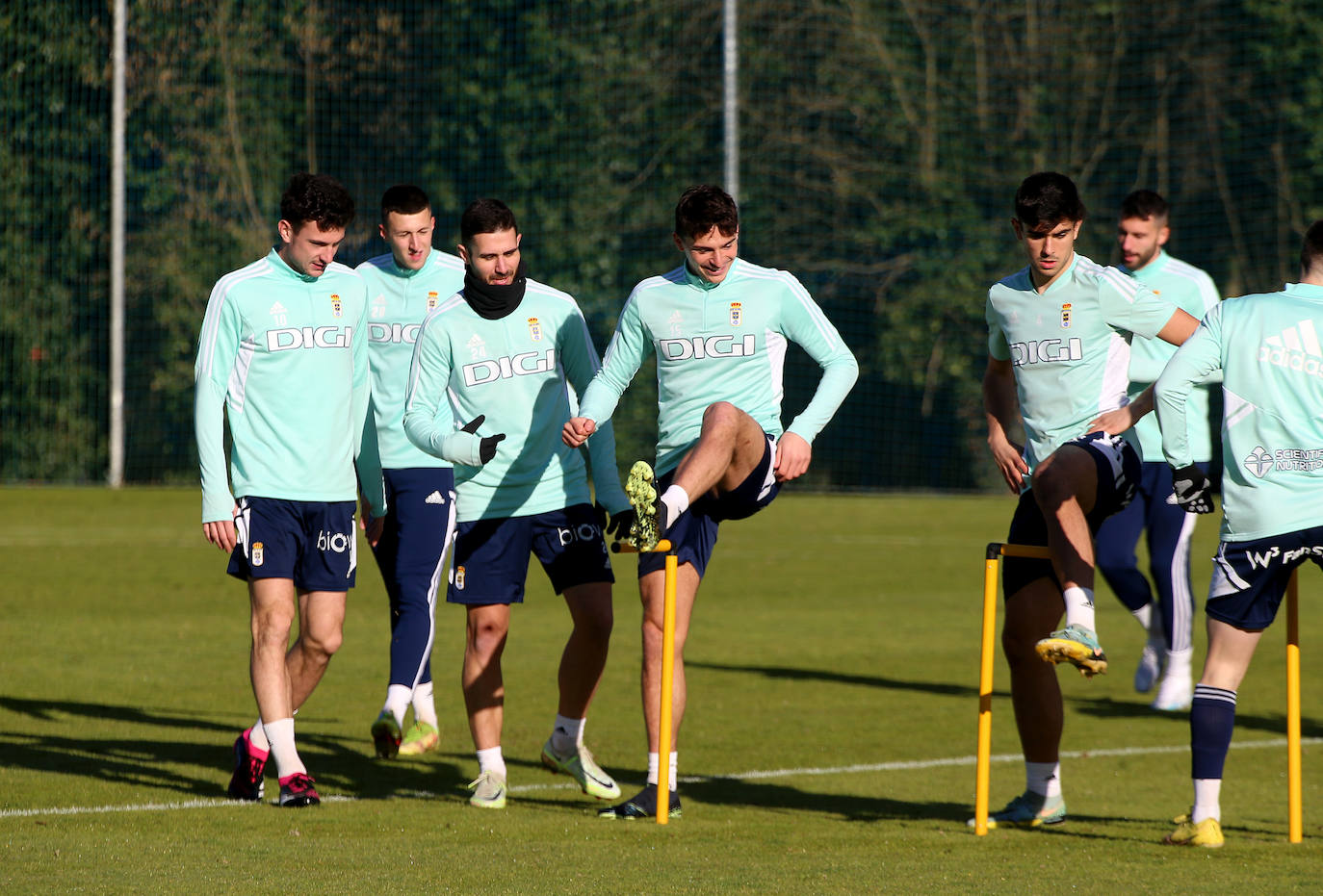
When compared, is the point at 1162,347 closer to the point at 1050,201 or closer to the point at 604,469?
the point at 1050,201

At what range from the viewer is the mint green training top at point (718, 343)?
6531 mm

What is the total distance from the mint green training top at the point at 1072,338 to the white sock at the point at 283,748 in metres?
2.91

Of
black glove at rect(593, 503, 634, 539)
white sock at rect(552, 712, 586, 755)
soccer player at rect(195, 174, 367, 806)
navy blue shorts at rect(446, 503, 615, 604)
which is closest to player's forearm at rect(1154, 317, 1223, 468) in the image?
black glove at rect(593, 503, 634, 539)

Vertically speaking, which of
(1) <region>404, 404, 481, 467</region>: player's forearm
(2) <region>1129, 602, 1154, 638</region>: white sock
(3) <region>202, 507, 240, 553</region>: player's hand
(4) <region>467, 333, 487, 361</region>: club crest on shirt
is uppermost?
(4) <region>467, 333, 487, 361</region>: club crest on shirt

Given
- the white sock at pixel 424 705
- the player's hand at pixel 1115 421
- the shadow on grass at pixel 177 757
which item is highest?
the player's hand at pixel 1115 421

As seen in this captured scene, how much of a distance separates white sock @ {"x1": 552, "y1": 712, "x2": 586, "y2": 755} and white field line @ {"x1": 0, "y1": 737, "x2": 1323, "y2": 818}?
0.33 m

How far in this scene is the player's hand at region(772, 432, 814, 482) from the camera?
6191 mm

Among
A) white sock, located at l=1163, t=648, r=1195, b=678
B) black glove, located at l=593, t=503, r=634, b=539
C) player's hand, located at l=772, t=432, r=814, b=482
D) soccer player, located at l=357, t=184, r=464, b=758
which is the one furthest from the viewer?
white sock, located at l=1163, t=648, r=1195, b=678

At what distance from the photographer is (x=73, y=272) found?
26.6m

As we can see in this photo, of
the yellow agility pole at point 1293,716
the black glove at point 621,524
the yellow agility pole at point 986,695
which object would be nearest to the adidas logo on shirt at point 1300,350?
the yellow agility pole at point 1293,716

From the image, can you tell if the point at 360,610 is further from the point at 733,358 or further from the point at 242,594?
the point at 733,358

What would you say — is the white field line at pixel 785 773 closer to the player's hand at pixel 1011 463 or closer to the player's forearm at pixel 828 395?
the player's hand at pixel 1011 463

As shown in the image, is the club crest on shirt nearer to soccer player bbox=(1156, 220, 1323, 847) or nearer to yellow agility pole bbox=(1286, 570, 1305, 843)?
soccer player bbox=(1156, 220, 1323, 847)

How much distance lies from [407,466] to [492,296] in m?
1.64
